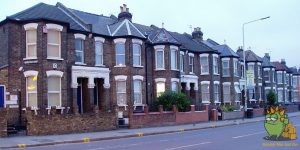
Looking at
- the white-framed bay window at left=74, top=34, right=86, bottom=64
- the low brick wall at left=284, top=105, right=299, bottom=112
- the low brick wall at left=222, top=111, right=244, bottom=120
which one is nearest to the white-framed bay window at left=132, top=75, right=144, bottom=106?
the white-framed bay window at left=74, top=34, right=86, bottom=64

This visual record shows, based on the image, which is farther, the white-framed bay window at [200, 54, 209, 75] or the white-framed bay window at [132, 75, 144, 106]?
the white-framed bay window at [200, 54, 209, 75]

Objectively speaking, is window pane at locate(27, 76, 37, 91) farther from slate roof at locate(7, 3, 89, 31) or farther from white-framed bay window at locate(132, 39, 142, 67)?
white-framed bay window at locate(132, 39, 142, 67)

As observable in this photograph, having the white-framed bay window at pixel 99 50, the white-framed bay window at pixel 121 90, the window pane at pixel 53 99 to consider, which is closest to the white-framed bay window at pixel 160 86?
the white-framed bay window at pixel 121 90

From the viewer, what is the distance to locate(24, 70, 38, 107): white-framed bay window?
28547mm

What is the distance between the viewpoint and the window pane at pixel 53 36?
29.3 meters

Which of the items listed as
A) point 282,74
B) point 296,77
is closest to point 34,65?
point 282,74

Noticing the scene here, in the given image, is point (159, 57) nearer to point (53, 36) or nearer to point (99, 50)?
point (99, 50)

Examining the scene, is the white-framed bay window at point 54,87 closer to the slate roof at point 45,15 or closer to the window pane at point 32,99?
the window pane at point 32,99

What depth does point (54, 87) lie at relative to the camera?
97.1 ft

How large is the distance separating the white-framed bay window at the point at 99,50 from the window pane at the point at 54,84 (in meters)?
5.37

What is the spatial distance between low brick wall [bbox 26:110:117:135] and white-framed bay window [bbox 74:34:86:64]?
6.53 meters

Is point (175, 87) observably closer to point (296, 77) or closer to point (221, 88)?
point (221, 88)

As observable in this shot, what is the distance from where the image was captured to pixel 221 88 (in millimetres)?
51281

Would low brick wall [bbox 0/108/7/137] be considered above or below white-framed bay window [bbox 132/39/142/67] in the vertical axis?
below
